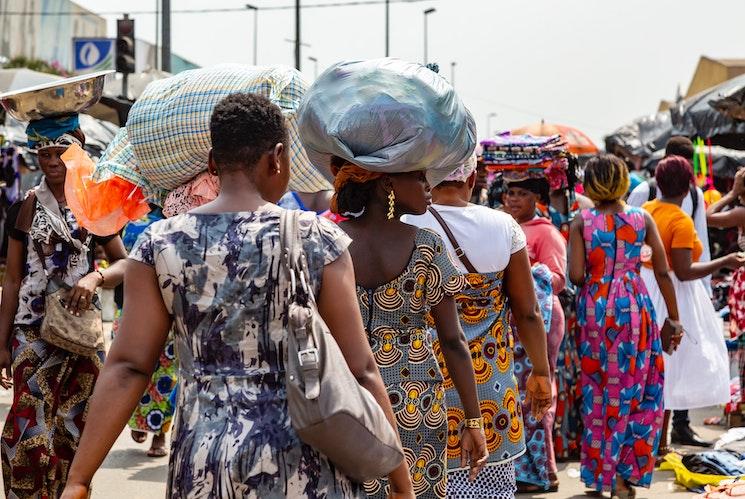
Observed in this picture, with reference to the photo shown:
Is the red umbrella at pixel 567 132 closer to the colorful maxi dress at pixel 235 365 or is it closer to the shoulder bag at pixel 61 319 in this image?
the shoulder bag at pixel 61 319

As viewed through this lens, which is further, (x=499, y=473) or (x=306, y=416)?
(x=499, y=473)

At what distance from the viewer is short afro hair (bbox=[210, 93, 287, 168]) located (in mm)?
3137

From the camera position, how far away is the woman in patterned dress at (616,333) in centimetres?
709

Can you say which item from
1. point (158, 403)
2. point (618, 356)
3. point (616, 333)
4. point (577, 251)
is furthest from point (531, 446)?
point (158, 403)

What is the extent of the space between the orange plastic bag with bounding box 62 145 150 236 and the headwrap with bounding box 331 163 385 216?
3.13 feet

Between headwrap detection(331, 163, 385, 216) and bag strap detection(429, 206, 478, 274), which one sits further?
bag strap detection(429, 206, 478, 274)

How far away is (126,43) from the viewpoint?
60.4ft

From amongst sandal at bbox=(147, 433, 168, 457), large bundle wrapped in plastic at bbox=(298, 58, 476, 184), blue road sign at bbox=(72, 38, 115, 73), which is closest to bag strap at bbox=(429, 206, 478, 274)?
large bundle wrapped in plastic at bbox=(298, 58, 476, 184)

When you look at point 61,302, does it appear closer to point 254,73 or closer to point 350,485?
point 254,73

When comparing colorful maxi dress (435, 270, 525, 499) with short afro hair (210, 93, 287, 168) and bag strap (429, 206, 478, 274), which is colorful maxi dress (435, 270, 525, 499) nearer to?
bag strap (429, 206, 478, 274)

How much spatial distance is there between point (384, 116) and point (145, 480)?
14.0ft

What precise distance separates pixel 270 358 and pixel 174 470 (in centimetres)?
39

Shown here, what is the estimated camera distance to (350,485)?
3.09 metres

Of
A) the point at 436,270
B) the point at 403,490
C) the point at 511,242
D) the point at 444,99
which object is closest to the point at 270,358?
the point at 403,490
